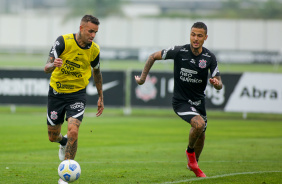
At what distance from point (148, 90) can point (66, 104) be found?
13569 mm

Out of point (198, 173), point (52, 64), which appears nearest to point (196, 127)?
point (198, 173)

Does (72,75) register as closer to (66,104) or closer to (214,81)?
(66,104)

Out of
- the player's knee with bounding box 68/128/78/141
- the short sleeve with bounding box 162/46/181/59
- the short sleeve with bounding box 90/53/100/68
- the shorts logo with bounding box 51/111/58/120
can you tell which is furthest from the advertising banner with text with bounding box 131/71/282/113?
the player's knee with bounding box 68/128/78/141

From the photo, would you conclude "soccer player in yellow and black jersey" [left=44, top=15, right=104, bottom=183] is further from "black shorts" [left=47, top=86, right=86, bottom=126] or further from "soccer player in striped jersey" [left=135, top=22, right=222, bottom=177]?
"soccer player in striped jersey" [left=135, top=22, right=222, bottom=177]

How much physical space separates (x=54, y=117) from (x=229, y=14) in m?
78.0

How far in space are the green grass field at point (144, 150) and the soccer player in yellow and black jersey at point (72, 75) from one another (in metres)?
1.03

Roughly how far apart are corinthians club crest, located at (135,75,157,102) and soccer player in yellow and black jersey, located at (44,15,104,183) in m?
13.2

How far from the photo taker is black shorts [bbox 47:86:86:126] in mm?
9555

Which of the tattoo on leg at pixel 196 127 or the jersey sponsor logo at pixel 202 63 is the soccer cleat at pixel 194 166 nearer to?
the tattoo on leg at pixel 196 127

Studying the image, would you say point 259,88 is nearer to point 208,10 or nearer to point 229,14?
point 229,14

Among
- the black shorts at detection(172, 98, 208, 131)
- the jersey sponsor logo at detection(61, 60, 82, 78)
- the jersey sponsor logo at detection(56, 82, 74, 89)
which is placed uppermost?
the jersey sponsor logo at detection(61, 60, 82, 78)

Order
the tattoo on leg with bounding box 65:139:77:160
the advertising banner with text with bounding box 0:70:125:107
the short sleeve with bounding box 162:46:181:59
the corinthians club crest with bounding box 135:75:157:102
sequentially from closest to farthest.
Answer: the tattoo on leg with bounding box 65:139:77:160 < the short sleeve with bounding box 162:46:181:59 < the corinthians club crest with bounding box 135:75:157:102 < the advertising banner with text with bounding box 0:70:125:107

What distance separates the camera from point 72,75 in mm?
9633

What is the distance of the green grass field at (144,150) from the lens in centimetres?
996
